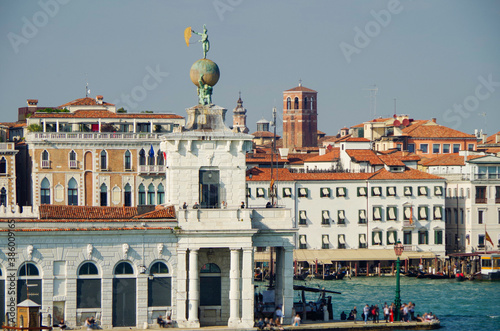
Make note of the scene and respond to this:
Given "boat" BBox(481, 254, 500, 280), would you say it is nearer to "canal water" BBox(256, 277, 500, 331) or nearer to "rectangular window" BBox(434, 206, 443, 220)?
"canal water" BBox(256, 277, 500, 331)

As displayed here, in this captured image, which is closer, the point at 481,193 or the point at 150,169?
the point at 150,169

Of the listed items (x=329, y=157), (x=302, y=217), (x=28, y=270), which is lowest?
(x=28, y=270)

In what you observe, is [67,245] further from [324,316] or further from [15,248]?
[324,316]

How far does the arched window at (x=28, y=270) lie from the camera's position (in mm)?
Answer: 46531

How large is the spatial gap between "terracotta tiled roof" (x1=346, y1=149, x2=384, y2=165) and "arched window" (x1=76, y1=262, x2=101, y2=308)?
181 feet

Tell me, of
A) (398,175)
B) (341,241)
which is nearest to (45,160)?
(341,241)

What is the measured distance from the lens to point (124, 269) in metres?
47.6

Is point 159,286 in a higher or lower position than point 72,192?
lower

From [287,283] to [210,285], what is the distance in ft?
10.1

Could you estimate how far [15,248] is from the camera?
46.3 m

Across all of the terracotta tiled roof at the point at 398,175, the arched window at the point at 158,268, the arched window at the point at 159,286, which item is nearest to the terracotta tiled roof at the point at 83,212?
the arched window at the point at 158,268

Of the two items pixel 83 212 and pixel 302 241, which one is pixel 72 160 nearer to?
pixel 302 241

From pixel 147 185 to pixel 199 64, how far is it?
125 feet

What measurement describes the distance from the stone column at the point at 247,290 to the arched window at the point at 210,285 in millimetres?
1412
